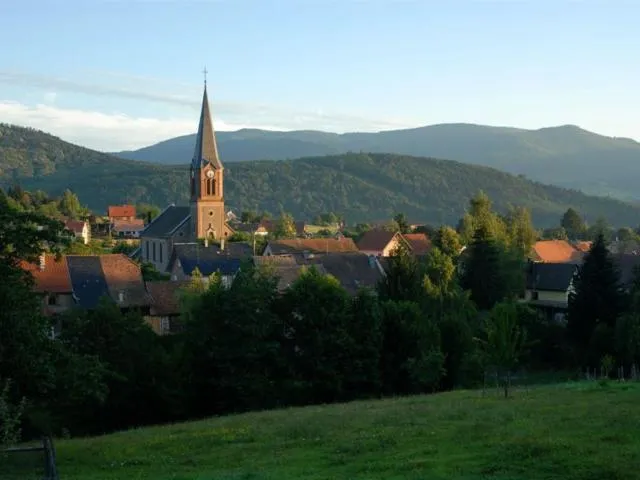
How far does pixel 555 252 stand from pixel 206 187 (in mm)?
43219

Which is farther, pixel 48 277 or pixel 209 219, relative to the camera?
pixel 209 219

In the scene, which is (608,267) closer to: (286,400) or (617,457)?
(286,400)

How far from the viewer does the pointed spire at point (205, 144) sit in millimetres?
106500

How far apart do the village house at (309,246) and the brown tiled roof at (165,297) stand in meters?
32.0

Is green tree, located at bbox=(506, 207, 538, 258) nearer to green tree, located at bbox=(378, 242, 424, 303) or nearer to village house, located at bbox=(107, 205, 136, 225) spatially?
green tree, located at bbox=(378, 242, 424, 303)

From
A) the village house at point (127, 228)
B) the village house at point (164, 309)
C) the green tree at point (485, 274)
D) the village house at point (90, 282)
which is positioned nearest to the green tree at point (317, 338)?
the village house at point (164, 309)

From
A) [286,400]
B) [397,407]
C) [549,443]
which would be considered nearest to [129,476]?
[549,443]

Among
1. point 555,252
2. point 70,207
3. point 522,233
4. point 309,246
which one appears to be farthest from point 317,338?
point 70,207

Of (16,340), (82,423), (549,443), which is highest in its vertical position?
(16,340)

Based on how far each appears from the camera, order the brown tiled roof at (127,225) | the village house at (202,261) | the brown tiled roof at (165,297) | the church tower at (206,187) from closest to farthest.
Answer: the brown tiled roof at (165,297) → the village house at (202,261) → the church tower at (206,187) → the brown tiled roof at (127,225)

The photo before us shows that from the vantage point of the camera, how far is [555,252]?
3533 inches

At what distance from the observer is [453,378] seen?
40062 millimetres

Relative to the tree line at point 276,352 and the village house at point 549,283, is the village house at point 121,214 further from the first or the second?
the tree line at point 276,352

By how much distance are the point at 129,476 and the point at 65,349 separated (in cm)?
485
